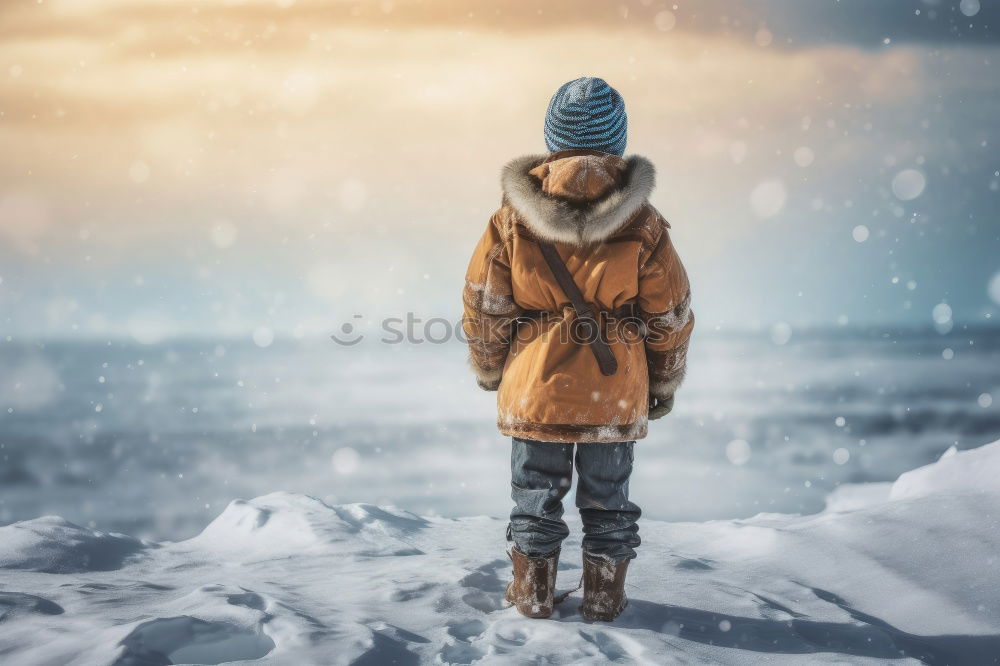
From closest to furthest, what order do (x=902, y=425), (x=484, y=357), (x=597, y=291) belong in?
(x=597, y=291), (x=484, y=357), (x=902, y=425)

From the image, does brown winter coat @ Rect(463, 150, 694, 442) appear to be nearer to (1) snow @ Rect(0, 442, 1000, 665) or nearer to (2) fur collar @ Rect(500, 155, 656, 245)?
(2) fur collar @ Rect(500, 155, 656, 245)

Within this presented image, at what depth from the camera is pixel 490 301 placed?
262cm

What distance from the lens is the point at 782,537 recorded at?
362cm

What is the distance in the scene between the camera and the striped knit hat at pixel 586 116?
8.46 feet

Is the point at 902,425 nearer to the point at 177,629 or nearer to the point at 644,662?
the point at 644,662

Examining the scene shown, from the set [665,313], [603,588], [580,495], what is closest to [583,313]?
[665,313]

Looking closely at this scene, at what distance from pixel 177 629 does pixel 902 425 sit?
7904 mm

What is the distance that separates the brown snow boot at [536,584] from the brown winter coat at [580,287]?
0.46m

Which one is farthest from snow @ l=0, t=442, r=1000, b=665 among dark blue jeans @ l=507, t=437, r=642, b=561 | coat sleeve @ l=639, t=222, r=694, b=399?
coat sleeve @ l=639, t=222, r=694, b=399

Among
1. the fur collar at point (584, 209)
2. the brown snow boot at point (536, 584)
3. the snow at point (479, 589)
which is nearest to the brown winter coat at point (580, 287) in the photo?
the fur collar at point (584, 209)

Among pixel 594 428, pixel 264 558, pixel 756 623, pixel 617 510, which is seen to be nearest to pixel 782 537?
pixel 756 623

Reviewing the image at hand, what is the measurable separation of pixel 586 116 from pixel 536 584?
65.5 inches

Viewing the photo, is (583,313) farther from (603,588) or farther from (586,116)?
(603,588)

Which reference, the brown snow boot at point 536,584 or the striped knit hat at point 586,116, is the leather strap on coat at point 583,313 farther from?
the brown snow boot at point 536,584
